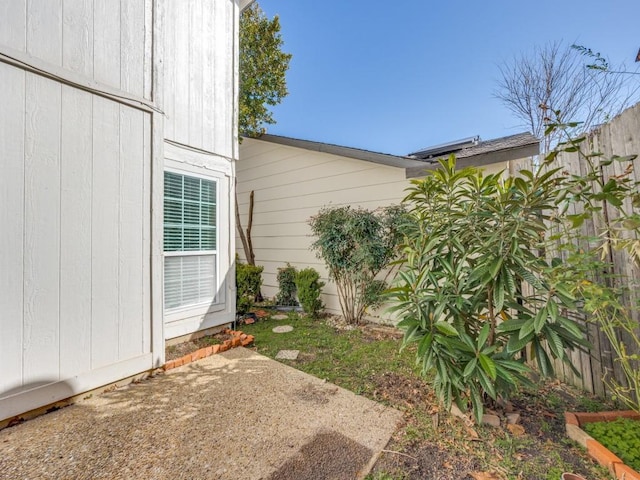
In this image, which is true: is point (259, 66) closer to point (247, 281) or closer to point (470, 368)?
point (247, 281)

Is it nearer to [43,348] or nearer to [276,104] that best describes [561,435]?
[43,348]

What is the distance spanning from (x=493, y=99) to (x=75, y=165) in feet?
38.9

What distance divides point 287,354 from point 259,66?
7.25 meters

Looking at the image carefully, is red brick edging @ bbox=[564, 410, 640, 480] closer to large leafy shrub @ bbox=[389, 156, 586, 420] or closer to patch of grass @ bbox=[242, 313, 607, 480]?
patch of grass @ bbox=[242, 313, 607, 480]

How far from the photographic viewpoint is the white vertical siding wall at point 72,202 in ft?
7.79

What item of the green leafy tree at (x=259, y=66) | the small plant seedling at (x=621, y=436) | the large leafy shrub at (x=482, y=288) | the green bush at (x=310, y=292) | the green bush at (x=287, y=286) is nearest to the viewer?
the small plant seedling at (x=621, y=436)

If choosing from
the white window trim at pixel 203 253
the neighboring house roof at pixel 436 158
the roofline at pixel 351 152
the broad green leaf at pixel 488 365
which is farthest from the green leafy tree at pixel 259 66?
the broad green leaf at pixel 488 365

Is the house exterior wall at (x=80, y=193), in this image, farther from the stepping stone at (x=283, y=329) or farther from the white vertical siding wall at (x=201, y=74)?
the stepping stone at (x=283, y=329)

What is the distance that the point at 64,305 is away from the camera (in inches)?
103

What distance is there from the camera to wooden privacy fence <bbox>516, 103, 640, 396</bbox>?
219cm

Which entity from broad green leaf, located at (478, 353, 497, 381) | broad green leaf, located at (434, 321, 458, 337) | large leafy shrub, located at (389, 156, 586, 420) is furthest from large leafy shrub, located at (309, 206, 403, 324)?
broad green leaf, located at (478, 353, 497, 381)

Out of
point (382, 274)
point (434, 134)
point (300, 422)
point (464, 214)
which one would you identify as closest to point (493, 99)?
point (434, 134)

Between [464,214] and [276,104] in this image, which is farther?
[276,104]

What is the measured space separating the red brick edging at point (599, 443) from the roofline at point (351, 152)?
3.45 m
